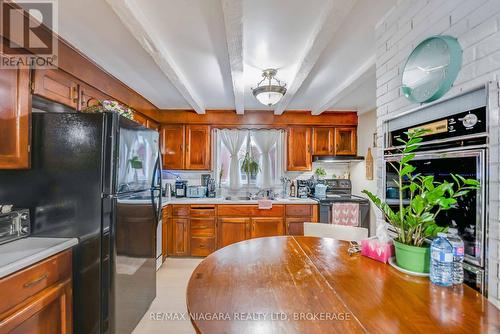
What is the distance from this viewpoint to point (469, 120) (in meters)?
1.02

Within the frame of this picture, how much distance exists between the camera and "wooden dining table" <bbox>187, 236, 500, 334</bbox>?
72 cm

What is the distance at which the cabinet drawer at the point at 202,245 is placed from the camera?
336 cm

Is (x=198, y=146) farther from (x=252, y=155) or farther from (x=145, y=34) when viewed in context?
(x=145, y=34)

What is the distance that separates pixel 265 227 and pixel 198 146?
169 centimetres

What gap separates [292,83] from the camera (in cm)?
246

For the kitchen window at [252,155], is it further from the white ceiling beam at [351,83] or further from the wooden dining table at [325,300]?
the wooden dining table at [325,300]

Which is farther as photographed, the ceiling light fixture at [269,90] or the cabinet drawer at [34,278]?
the ceiling light fixture at [269,90]

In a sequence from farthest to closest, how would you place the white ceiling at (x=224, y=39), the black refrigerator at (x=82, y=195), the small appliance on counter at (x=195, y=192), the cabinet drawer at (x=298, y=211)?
the small appliance on counter at (x=195, y=192)
the cabinet drawer at (x=298, y=211)
the black refrigerator at (x=82, y=195)
the white ceiling at (x=224, y=39)

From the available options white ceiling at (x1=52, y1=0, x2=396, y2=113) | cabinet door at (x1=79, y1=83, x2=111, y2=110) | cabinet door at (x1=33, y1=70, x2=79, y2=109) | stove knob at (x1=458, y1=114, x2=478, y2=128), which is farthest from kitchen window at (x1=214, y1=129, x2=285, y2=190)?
stove knob at (x1=458, y1=114, x2=478, y2=128)

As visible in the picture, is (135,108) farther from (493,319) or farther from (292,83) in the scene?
(493,319)

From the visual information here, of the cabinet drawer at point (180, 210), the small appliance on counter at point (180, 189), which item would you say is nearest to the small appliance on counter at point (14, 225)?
the cabinet drawer at point (180, 210)

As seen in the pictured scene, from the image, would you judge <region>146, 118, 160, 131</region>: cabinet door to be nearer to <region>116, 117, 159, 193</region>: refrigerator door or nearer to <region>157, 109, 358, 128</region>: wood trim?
<region>157, 109, 358, 128</region>: wood trim

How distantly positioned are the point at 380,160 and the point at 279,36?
1.18 metres

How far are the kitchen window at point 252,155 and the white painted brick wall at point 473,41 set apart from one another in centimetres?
258
